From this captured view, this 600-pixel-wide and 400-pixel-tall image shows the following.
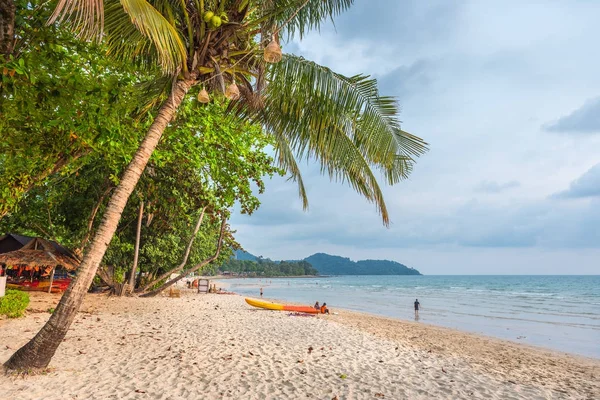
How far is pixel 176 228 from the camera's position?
17984mm

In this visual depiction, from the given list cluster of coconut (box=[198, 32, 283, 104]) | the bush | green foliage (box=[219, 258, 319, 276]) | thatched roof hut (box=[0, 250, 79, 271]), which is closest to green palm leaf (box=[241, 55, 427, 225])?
cluster of coconut (box=[198, 32, 283, 104])

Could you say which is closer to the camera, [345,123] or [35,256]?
[345,123]

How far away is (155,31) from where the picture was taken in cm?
352

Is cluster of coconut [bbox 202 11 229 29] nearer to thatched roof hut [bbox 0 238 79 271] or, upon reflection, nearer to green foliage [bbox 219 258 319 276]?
thatched roof hut [bbox 0 238 79 271]

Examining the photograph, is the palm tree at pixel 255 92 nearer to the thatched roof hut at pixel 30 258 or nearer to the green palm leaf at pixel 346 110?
the green palm leaf at pixel 346 110

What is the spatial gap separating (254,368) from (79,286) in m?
2.77

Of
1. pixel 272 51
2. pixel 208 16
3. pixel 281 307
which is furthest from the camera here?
pixel 281 307

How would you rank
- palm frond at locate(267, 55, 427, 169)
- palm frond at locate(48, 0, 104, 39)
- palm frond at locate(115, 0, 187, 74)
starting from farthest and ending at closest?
palm frond at locate(267, 55, 427, 169)
palm frond at locate(115, 0, 187, 74)
palm frond at locate(48, 0, 104, 39)

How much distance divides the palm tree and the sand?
0.87 metres

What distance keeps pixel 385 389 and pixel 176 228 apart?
15.0 m

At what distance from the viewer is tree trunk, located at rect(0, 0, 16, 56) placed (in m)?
3.94

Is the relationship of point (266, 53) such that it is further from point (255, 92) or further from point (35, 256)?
point (35, 256)

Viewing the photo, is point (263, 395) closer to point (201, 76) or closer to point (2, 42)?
point (201, 76)

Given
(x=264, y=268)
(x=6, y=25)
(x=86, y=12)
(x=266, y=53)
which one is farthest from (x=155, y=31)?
(x=264, y=268)
